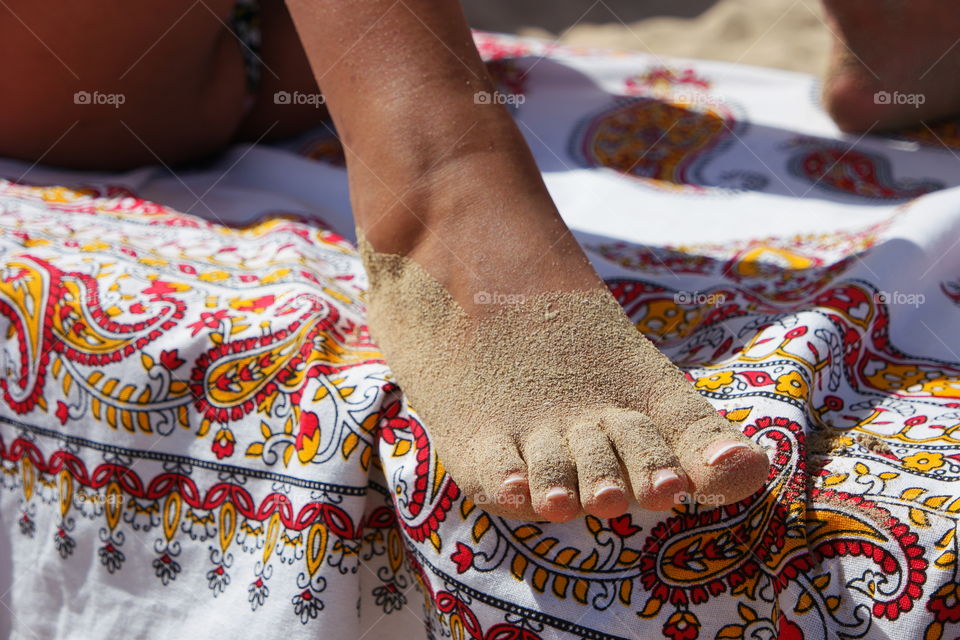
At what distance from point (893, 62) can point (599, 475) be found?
0.96m

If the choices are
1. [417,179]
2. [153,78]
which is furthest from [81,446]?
[153,78]

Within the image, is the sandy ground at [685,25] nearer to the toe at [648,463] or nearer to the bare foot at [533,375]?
the bare foot at [533,375]

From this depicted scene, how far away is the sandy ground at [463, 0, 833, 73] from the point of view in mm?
2291

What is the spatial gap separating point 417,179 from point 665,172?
0.60 meters

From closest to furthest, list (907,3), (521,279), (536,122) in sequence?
(521,279), (907,3), (536,122)

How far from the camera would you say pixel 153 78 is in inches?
46.2

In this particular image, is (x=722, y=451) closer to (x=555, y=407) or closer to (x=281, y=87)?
(x=555, y=407)

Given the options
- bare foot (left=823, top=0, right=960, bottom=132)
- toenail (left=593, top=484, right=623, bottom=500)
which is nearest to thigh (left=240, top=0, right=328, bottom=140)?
bare foot (left=823, top=0, right=960, bottom=132)

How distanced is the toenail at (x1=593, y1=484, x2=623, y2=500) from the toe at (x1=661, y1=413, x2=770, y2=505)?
54 millimetres

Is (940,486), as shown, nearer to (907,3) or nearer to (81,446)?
(81,446)

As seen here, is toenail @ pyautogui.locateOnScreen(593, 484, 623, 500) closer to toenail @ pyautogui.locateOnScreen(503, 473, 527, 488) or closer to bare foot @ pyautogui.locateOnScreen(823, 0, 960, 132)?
toenail @ pyautogui.locateOnScreen(503, 473, 527, 488)

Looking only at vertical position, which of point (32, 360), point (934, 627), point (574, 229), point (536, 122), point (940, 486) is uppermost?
point (536, 122)

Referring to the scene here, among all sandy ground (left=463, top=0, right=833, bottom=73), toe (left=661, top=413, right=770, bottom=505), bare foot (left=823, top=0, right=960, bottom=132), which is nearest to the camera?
toe (left=661, top=413, right=770, bottom=505)

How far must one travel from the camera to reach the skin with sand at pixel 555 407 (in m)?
0.60
